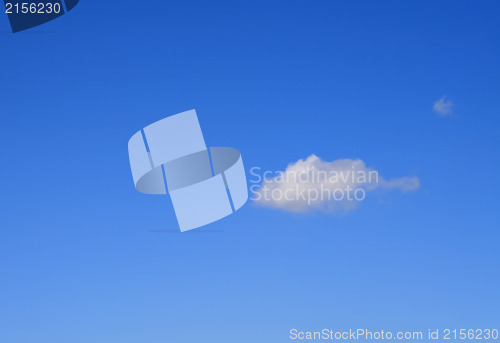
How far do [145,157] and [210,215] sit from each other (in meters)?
3.03

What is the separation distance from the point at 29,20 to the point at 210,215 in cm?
886

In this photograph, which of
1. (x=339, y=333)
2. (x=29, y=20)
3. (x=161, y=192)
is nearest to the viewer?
(x=339, y=333)

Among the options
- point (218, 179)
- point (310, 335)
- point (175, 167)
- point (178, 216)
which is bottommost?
point (310, 335)

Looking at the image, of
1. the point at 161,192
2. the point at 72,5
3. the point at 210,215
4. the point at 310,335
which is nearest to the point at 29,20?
the point at 72,5

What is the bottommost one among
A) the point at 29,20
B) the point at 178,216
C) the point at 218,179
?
the point at 178,216

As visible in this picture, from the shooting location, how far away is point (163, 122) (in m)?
22.7

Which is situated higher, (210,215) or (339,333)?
(210,215)

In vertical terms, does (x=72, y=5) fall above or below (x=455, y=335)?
above

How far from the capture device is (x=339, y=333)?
21.0 metres

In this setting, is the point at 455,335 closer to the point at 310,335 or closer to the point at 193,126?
the point at 310,335

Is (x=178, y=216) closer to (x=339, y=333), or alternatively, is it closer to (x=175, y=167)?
(x=175, y=167)

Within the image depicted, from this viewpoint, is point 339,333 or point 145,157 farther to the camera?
point 145,157

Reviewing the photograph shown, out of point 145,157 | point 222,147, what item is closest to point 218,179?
point 222,147

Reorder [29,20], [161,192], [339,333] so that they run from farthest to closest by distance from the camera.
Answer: [161,192] → [29,20] → [339,333]
